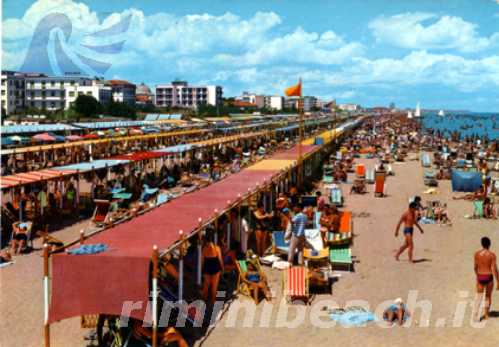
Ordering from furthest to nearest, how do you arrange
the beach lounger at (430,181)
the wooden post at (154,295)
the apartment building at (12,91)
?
1. the apartment building at (12,91)
2. the beach lounger at (430,181)
3. the wooden post at (154,295)

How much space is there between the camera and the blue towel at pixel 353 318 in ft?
25.4

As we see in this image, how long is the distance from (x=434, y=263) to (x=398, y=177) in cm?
1765

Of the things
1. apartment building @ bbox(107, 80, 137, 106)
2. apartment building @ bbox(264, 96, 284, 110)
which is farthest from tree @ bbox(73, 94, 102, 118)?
apartment building @ bbox(264, 96, 284, 110)

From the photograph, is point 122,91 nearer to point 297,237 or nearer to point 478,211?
point 478,211

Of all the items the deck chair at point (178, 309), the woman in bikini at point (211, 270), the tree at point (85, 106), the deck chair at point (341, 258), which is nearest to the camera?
the deck chair at point (178, 309)

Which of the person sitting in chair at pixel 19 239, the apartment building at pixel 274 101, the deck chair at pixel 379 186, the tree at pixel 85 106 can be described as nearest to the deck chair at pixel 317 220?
the person sitting in chair at pixel 19 239

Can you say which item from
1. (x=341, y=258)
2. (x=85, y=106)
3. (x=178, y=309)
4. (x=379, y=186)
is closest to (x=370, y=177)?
(x=379, y=186)

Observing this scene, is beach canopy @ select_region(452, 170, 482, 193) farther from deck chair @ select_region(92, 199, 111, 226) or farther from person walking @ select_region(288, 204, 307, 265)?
person walking @ select_region(288, 204, 307, 265)

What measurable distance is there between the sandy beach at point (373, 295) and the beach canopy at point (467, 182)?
7.57 m

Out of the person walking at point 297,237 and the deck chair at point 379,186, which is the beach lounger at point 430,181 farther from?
the person walking at point 297,237

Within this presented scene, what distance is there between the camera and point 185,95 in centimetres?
13638

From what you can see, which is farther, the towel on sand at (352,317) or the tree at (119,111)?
the tree at (119,111)

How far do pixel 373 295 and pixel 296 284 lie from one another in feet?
4.16

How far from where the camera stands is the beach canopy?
22.7 metres
